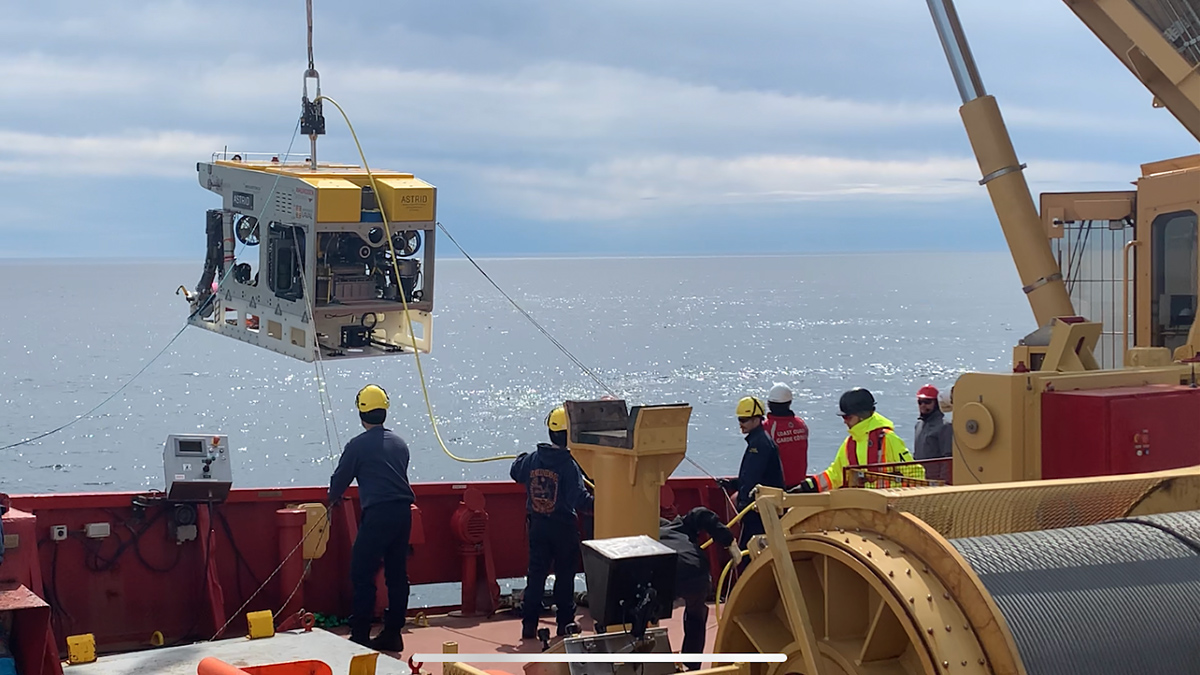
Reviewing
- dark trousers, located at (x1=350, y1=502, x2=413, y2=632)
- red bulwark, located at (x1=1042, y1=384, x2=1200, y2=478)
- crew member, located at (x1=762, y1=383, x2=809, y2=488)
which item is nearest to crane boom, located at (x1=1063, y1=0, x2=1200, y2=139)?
red bulwark, located at (x1=1042, y1=384, x2=1200, y2=478)

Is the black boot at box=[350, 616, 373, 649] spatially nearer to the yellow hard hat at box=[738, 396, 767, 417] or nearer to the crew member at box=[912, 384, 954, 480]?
the yellow hard hat at box=[738, 396, 767, 417]

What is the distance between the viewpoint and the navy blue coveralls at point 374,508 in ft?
29.5

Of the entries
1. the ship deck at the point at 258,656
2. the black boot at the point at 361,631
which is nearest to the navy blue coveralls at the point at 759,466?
the ship deck at the point at 258,656

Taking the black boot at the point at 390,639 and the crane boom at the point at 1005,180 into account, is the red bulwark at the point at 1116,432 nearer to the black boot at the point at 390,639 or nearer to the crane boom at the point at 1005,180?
the crane boom at the point at 1005,180

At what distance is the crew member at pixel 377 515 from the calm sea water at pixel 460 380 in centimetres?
945

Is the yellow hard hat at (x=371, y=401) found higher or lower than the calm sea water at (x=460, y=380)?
higher

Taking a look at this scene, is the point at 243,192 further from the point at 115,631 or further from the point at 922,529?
the point at 922,529

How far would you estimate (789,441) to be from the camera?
34.2 ft

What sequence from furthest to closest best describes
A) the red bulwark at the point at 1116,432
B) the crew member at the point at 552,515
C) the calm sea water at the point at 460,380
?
1. the calm sea water at the point at 460,380
2. the crew member at the point at 552,515
3. the red bulwark at the point at 1116,432

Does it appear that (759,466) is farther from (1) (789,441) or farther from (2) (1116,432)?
(2) (1116,432)

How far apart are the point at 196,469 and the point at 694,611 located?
3922mm

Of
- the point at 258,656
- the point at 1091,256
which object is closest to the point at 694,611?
the point at 258,656

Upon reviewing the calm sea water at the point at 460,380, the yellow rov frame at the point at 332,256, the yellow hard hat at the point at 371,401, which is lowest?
the calm sea water at the point at 460,380

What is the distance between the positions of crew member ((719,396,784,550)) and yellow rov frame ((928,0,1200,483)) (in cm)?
195
